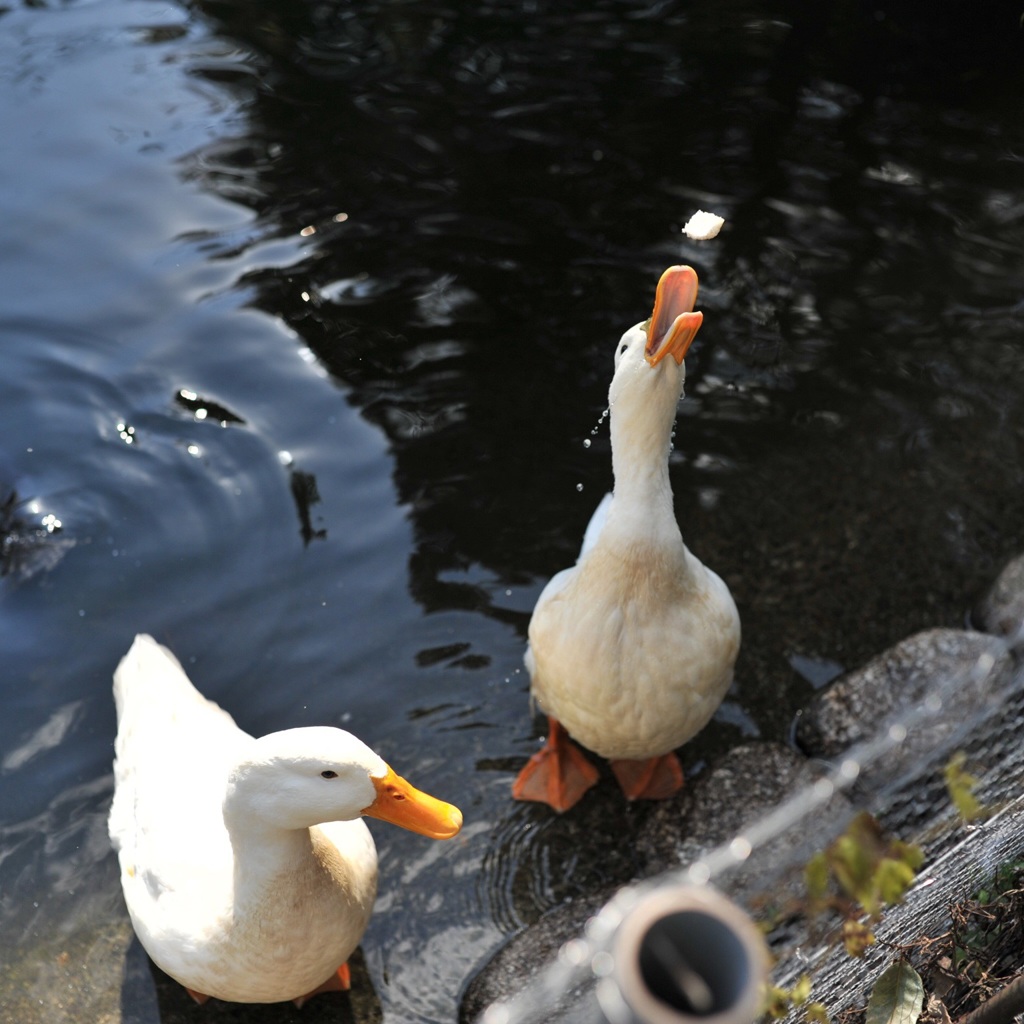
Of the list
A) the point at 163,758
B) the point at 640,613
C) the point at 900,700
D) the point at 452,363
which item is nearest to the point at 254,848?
the point at 163,758

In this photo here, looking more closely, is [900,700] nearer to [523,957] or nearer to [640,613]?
[640,613]

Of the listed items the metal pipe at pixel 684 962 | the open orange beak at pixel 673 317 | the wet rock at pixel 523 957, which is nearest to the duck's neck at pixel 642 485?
the open orange beak at pixel 673 317

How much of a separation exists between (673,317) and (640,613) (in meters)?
0.85

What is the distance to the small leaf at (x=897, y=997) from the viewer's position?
197 cm

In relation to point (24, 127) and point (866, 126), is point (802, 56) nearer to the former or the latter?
point (866, 126)

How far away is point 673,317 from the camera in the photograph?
2725 mm

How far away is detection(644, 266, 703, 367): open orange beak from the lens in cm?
267

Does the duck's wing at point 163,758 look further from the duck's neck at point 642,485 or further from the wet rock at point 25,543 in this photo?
the duck's neck at point 642,485

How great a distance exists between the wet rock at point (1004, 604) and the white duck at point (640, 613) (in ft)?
4.27

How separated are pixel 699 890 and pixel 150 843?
2.28 m

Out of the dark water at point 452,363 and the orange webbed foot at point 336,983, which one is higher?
the dark water at point 452,363

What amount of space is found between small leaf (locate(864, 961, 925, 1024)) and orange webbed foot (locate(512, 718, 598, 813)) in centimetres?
159

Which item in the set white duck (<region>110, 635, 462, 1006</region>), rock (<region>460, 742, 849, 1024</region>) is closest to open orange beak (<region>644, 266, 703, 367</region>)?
white duck (<region>110, 635, 462, 1006</region>)

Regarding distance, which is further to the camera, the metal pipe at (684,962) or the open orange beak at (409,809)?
the open orange beak at (409,809)
